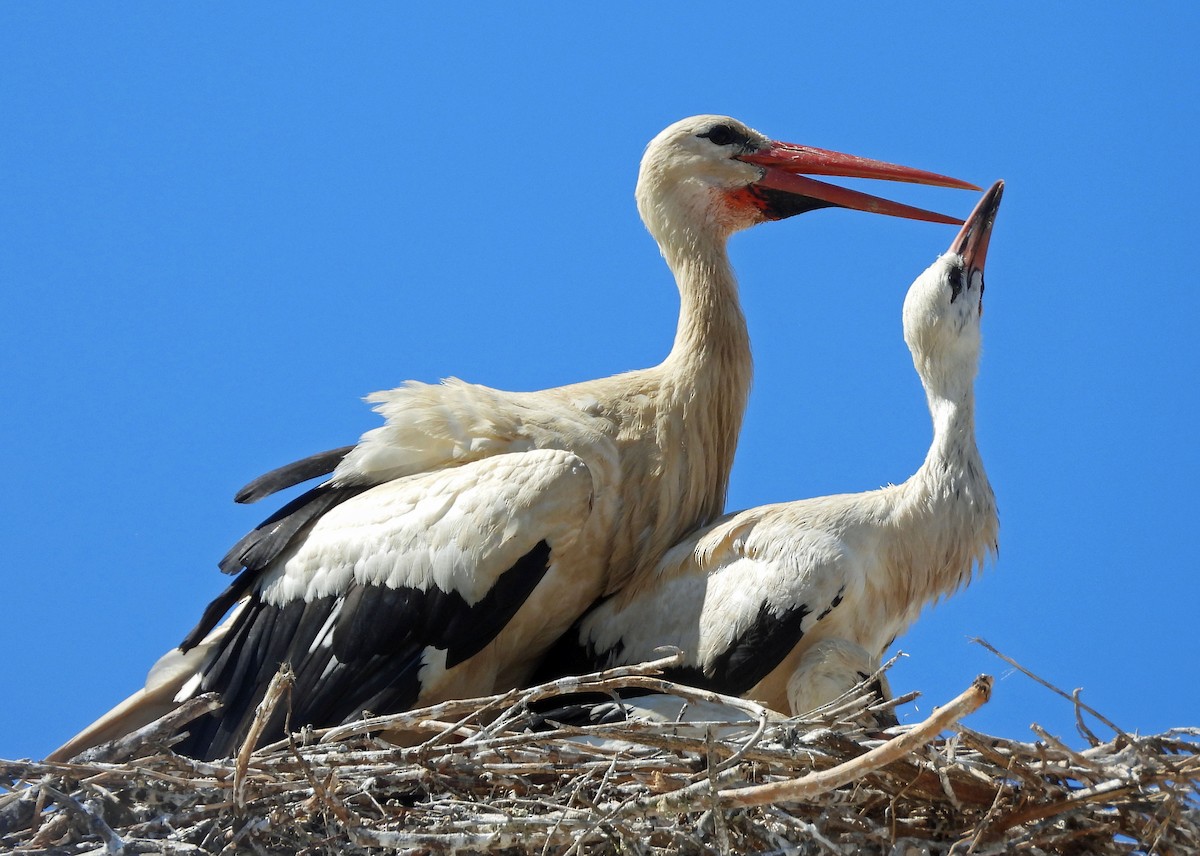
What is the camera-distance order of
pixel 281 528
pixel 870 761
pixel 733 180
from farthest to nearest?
pixel 733 180, pixel 281 528, pixel 870 761

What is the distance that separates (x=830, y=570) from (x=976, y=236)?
3.72ft

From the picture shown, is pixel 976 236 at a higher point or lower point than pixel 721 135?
lower

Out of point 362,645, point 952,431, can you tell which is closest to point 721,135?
point 952,431

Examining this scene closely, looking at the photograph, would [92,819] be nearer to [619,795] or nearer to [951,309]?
[619,795]

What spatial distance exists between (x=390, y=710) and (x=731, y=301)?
1.59 m

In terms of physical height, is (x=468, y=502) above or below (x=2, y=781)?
above

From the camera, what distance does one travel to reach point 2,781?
11.4ft

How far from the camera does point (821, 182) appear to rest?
5.23 meters

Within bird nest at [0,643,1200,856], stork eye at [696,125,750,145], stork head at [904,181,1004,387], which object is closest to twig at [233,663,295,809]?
bird nest at [0,643,1200,856]

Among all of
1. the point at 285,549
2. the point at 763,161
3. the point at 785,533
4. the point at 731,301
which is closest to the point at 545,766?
the point at 785,533

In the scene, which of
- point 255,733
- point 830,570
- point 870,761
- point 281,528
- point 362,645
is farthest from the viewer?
point 281,528

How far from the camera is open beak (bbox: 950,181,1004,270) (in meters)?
4.72

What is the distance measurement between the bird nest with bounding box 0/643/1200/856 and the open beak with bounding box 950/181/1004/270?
157cm

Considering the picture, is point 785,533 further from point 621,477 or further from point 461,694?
point 461,694
